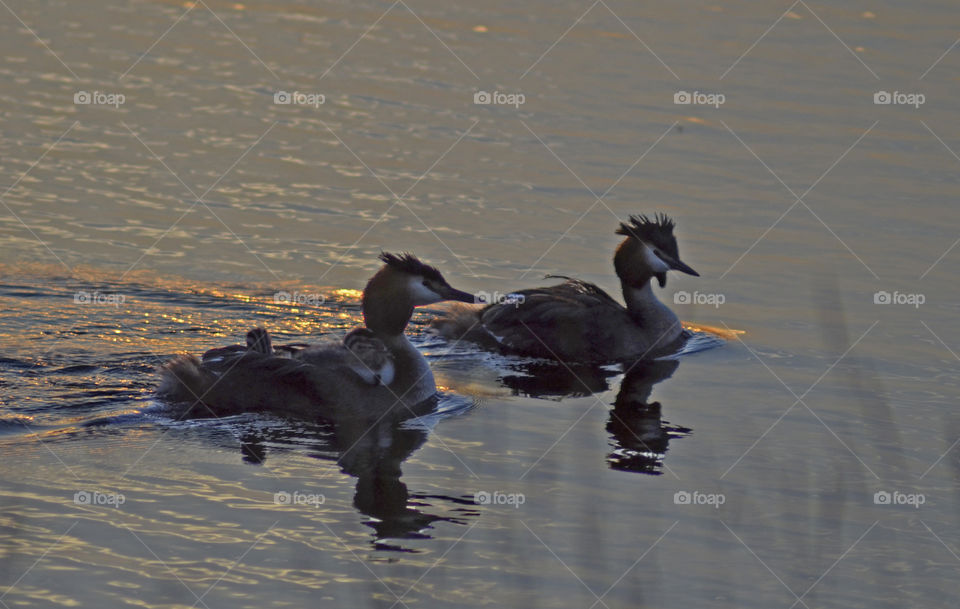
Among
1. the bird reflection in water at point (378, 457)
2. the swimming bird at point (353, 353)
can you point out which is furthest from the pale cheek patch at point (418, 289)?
the bird reflection in water at point (378, 457)

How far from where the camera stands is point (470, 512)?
9.12 m

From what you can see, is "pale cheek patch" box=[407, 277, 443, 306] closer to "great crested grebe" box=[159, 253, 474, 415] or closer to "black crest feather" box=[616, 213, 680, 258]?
"great crested grebe" box=[159, 253, 474, 415]

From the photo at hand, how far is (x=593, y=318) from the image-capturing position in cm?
1367

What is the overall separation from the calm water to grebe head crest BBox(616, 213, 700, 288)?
66cm

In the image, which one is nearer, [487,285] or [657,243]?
[657,243]

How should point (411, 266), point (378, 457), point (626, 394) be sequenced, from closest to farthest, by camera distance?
point (378, 457) → point (411, 266) → point (626, 394)

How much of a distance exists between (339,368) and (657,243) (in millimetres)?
3937

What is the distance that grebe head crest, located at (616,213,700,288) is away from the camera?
13945mm

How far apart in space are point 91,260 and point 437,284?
4.22 m

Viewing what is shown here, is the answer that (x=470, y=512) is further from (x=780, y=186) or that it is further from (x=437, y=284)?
(x=780, y=186)

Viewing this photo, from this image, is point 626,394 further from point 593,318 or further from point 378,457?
point 378,457

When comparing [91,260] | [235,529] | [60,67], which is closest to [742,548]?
[235,529]

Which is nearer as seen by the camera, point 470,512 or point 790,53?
point 470,512

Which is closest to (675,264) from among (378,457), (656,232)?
(656,232)
